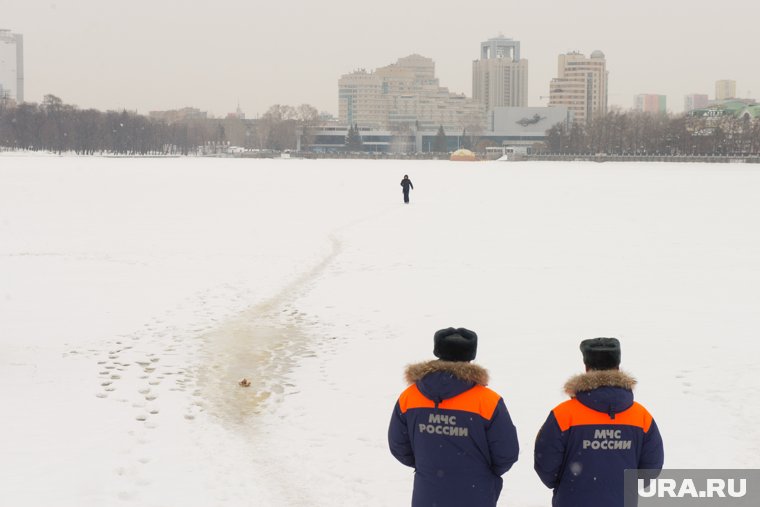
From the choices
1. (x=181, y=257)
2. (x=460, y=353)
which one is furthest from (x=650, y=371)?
(x=181, y=257)

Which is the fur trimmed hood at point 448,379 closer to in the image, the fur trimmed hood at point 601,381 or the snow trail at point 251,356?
the fur trimmed hood at point 601,381

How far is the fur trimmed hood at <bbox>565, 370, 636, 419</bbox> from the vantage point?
410 centimetres

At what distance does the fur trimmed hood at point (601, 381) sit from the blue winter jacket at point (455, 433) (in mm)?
372

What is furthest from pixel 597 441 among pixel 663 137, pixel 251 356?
pixel 663 137

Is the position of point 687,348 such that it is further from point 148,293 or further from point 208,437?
point 148,293

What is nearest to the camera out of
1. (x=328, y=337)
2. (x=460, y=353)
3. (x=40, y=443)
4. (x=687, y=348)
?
(x=460, y=353)

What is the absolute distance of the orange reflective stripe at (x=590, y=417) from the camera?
4.14 meters

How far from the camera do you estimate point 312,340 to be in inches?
481

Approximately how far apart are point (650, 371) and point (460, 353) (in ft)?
21.5

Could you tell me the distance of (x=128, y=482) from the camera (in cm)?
706

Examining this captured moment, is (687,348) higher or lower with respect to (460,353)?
lower

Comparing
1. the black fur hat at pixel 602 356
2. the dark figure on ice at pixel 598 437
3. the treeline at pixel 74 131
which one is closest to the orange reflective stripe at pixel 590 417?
the dark figure on ice at pixel 598 437

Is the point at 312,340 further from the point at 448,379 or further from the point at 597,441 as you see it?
the point at 597,441

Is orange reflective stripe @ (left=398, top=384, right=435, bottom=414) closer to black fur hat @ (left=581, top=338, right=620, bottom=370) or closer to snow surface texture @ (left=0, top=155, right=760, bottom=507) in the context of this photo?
black fur hat @ (left=581, top=338, right=620, bottom=370)
